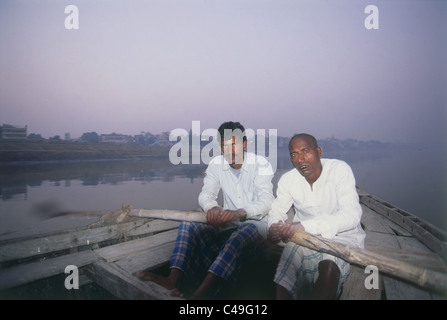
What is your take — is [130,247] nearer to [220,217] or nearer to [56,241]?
[56,241]

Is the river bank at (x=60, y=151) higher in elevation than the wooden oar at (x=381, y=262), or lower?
higher

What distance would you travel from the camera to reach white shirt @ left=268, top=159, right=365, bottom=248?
210 cm

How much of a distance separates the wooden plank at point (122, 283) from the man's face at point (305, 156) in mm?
1596

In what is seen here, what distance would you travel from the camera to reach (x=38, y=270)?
2.30 m

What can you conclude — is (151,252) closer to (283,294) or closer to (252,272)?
(252,272)

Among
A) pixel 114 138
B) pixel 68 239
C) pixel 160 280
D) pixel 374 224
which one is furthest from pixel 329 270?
pixel 114 138

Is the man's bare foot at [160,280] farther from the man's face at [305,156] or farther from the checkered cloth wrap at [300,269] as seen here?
the man's face at [305,156]

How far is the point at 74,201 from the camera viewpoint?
528 inches

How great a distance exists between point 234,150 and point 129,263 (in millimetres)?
1733

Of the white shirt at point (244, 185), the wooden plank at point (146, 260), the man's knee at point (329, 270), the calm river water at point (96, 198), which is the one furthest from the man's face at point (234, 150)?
the calm river water at point (96, 198)

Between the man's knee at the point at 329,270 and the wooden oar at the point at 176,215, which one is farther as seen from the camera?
the wooden oar at the point at 176,215

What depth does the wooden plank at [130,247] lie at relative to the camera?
A: 2.62 meters
